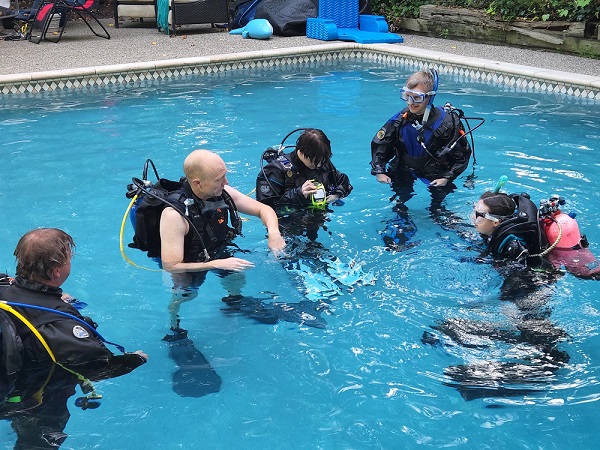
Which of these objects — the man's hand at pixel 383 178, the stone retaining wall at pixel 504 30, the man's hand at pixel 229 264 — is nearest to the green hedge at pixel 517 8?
the stone retaining wall at pixel 504 30

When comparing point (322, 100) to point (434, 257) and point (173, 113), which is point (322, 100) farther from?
point (434, 257)

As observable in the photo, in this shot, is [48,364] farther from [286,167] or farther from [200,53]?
[200,53]

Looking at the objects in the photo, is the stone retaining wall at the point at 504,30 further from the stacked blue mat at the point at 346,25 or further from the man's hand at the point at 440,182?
the man's hand at the point at 440,182

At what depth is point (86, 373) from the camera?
3.24 metres

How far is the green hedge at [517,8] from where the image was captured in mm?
12305

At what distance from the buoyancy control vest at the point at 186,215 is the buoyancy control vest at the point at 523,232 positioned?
1.64 m

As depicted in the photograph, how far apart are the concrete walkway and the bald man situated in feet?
25.2

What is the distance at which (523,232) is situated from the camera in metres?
4.40

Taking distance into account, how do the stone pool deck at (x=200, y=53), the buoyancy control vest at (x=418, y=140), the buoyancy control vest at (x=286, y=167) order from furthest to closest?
the stone pool deck at (x=200, y=53)
the buoyancy control vest at (x=418, y=140)
the buoyancy control vest at (x=286, y=167)

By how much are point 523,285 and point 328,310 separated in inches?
51.6

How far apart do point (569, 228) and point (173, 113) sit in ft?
21.9

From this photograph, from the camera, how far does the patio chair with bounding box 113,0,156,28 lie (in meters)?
15.4

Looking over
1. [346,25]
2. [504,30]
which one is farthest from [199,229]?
[346,25]

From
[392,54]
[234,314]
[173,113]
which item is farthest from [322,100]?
[234,314]
